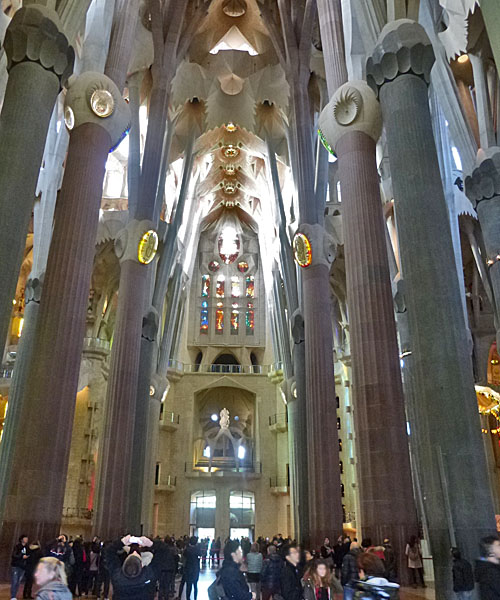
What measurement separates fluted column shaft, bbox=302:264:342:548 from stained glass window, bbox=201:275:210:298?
68.7 feet

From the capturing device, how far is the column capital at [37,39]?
852 cm

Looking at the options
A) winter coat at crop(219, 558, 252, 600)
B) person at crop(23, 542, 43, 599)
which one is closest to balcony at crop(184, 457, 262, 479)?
person at crop(23, 542, 43, 599)

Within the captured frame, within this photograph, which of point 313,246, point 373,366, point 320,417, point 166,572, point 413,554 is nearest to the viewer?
point 413,554

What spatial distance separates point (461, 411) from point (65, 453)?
6.53 metres

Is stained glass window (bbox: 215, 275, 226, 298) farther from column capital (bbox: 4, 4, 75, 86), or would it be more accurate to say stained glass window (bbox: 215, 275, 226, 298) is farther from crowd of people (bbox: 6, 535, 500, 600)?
crowd of people (bbox: 6, 535, 500, 600)

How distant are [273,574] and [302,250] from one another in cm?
1247

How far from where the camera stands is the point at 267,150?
26344mm

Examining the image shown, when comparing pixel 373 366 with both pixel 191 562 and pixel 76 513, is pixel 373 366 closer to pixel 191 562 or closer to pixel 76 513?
pixel 191 562

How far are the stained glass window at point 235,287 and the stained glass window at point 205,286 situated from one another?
1.67 m

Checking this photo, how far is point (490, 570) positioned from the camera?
3.72m

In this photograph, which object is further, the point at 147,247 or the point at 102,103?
the point at 147,247

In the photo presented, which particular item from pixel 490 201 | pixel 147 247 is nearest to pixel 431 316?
pixel 490 201

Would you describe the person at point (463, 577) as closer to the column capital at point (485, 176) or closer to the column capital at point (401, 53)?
the column capital at point (401, 53)

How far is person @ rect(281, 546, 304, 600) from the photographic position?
420 centimetres
